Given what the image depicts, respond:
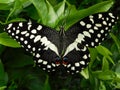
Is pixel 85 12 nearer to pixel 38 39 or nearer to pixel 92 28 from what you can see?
pixel 92 28

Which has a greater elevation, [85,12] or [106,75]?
[85,12]

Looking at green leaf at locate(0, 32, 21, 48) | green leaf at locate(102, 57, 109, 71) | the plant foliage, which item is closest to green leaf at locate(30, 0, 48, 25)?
the plant foliage

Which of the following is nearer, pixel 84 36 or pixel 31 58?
pixel 84 36

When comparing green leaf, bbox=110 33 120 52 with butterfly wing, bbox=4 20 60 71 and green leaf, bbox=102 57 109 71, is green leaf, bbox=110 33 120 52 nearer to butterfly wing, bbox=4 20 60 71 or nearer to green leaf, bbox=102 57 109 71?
green leaf, bbox=102 57 109 71

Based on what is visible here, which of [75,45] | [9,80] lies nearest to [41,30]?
[75,45]

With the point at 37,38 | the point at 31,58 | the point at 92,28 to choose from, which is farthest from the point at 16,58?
the point at 92,28

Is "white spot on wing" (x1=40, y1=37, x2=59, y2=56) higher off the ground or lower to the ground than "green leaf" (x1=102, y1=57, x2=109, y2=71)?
higher

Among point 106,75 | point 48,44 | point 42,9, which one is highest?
point 42,9

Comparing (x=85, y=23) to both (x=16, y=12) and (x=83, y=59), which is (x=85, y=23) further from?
(x=16, y=12)
